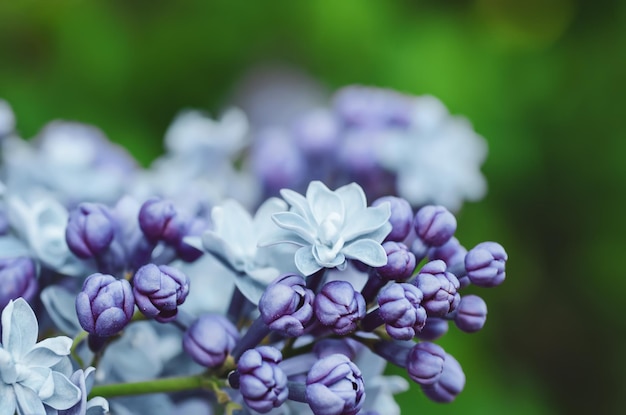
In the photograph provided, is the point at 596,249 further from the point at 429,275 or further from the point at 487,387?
the point at 429,275

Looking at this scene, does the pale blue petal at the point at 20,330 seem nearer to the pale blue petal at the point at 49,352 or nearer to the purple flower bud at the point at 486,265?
the pale blue petal at the point at 49,352

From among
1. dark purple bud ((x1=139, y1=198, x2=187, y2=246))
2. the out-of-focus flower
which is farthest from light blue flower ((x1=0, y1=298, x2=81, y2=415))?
the out-of-focus flower

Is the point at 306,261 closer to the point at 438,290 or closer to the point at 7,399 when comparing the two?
the point at 438,290

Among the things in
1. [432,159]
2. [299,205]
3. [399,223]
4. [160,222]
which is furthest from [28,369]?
[432,159]

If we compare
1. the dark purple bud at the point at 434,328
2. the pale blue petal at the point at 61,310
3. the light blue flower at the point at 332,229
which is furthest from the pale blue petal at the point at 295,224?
the pale blue petal at the point at 61,310

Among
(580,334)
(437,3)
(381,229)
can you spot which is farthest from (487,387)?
(381,229)
